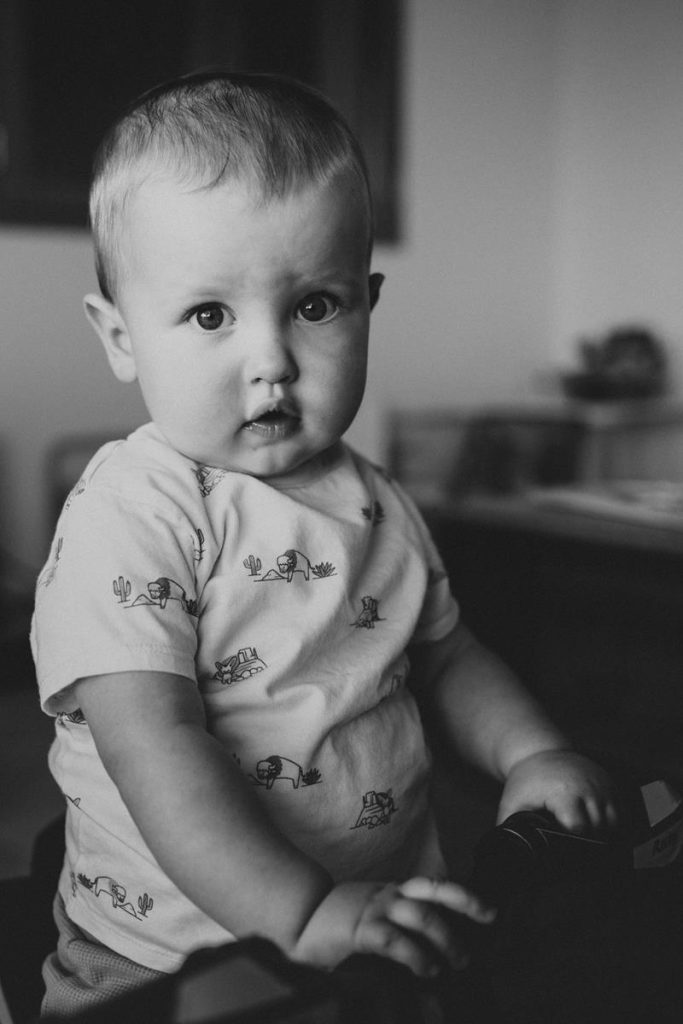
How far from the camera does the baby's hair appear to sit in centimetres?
64

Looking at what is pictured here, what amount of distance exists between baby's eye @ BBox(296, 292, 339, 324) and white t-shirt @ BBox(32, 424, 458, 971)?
0.36 ft

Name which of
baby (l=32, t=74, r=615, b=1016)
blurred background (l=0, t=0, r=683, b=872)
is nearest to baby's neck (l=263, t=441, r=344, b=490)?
baby (l=32, t=74, r=615, b=1016)

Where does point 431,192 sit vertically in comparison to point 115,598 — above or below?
below

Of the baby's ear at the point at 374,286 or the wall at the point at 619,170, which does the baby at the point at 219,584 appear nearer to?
the baby's ear at the point at 374,286

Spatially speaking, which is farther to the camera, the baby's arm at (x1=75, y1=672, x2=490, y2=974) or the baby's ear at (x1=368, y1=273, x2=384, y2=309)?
the baby's ear at (x1=368, y1=273, x2=384, y2=309)

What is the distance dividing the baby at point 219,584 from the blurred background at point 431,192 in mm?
2376

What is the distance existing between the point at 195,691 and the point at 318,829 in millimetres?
128

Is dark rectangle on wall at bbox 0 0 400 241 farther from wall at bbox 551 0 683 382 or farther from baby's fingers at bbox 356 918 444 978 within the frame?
baby's fingers at bbox 356 918 444 978

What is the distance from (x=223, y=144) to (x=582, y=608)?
1433 mm

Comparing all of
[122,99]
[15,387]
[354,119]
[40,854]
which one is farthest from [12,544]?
[40,854]

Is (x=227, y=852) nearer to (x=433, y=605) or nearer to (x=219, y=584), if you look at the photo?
(x=219, y=584)

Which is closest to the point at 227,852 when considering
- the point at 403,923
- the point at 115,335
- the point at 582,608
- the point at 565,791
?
the point at 403,923

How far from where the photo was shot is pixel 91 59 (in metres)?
3.21

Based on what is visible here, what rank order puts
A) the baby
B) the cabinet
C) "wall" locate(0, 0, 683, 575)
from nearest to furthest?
1. the baby
2. the cabinet
3. "wall" locate(0, 0, 683, 575)
